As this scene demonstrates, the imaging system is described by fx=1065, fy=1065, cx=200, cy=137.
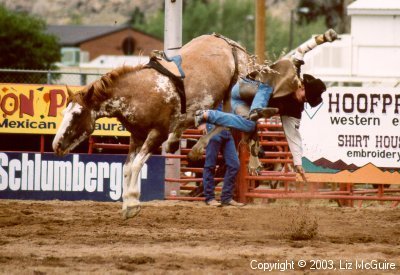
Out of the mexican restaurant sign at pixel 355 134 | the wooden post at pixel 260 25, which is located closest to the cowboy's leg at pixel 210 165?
the mexican restaurant sign at pixel 355 134

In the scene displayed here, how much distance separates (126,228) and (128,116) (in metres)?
1.19

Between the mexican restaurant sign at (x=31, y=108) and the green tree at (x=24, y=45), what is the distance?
28123mm

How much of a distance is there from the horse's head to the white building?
70.8 feet

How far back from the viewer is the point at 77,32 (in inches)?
2955

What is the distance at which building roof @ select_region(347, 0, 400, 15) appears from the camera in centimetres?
3516

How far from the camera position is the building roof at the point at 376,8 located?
3516cm

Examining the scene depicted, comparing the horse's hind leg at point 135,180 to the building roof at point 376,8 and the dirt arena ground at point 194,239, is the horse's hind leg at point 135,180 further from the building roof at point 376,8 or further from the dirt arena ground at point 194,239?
the building roof at point 376,8

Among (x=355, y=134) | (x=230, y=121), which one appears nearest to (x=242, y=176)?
(x=355, y=134)

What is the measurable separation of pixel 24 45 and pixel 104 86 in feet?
114

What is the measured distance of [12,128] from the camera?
578 inches

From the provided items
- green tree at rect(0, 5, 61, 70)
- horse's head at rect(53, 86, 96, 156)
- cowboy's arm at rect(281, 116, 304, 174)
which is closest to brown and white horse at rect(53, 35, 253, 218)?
horse's head at rect(53, 86, 96, 156)

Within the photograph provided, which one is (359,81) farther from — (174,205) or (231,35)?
(231,35)

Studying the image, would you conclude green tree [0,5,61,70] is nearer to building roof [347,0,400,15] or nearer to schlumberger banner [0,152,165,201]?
building roof [347,0,400,15]

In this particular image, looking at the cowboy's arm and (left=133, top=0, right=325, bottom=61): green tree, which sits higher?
(left=133, top=0, right=325, bottom=61): green tree
